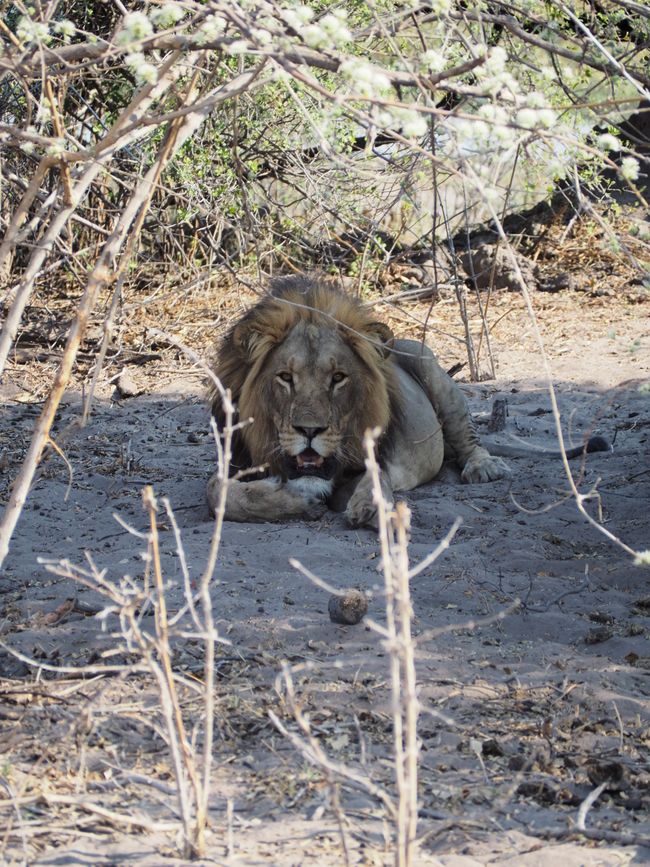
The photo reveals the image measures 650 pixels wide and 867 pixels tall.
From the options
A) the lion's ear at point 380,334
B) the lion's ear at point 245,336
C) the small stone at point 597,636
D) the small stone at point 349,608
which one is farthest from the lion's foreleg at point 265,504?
the small stone at point 597,636

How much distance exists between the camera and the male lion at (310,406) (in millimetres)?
5961

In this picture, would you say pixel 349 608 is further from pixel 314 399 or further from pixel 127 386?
pixel 127 386

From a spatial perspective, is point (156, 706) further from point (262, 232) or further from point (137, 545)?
point (262, 232)

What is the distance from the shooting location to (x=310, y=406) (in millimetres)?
6008

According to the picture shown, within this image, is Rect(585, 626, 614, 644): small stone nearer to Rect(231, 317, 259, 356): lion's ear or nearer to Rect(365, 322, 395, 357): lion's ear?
Rect(365, 322, 395, 357): lion's ear

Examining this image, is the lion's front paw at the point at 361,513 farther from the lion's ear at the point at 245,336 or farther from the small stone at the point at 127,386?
the small stone at the point at 127,386

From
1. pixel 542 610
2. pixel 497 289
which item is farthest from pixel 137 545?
pixel 497 289

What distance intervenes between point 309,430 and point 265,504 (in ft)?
1.41

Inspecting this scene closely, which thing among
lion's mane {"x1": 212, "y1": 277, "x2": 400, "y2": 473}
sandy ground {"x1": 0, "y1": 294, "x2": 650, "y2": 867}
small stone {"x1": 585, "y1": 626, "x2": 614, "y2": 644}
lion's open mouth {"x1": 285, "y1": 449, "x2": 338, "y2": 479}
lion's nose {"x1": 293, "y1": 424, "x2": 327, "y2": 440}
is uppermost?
lion's mane {"x1": 212, "y1": 277, "x2": 400, "y2": 473}

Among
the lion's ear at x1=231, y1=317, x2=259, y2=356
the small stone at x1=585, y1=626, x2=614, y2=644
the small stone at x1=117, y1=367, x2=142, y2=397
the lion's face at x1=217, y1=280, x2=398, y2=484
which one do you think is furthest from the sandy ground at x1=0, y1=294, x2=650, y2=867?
the small stone at x1=117, y1=367, x2=142, y2=397

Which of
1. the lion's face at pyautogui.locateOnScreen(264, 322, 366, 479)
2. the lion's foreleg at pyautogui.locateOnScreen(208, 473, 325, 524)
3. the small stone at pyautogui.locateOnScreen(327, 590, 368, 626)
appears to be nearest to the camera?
the small stone at pyautogui.locateOnScreen(327, 590, 368, 626)

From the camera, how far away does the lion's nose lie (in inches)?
235

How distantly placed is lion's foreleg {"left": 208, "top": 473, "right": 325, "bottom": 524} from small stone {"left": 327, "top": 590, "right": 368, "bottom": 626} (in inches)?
61.8

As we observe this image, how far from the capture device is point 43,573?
498cm
